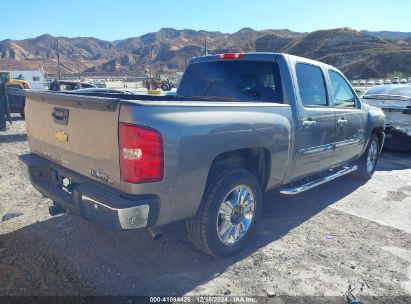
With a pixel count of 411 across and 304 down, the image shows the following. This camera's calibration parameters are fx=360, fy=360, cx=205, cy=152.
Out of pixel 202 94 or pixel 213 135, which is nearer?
pixel 213 135

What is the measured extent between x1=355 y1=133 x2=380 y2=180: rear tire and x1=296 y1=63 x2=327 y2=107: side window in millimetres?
2205

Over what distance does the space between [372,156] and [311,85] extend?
2977 millimetres

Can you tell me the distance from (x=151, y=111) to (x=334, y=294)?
2.13 meters

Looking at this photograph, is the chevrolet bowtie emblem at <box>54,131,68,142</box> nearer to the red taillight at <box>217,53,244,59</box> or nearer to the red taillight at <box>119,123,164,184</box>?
the red taillight at <box>119,123,164,184</box>

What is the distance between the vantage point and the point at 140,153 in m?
2.57

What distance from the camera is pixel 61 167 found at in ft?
10.9

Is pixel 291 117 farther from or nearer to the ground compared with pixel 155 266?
farther from the ground

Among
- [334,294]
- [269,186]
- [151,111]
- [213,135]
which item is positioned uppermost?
[151,111]

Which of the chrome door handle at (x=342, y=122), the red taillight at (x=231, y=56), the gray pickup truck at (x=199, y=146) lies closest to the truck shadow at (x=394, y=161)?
the chrome door handle at (x=342, y=122)

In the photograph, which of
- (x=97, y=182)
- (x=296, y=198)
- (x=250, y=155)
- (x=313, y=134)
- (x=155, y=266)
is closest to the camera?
(x=97, y=182)

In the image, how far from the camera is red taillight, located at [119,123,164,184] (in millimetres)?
2541

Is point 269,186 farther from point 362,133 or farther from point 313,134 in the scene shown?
point 362,133

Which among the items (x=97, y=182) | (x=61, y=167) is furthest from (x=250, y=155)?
(x=61, y=167)

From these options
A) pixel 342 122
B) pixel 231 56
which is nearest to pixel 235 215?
pixel 231 56
